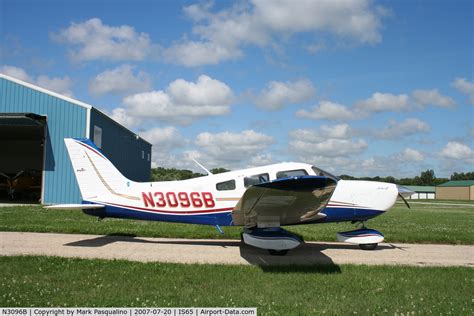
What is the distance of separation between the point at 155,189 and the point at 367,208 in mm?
4934

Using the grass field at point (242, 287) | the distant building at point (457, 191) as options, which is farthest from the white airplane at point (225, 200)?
the distant building at point (457, 191)

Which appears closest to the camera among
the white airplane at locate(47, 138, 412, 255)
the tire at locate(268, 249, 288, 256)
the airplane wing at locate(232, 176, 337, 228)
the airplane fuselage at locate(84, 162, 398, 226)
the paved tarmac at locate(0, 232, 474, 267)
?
the airplane wing at locate(232, 176, 337, 228)

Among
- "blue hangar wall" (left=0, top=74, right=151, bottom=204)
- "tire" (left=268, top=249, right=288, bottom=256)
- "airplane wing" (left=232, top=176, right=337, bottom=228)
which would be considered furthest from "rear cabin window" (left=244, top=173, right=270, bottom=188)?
"blue hangar wall" (left=0, top=74, right=151, bottom=204)

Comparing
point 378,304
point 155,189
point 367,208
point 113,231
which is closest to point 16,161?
point 113,231

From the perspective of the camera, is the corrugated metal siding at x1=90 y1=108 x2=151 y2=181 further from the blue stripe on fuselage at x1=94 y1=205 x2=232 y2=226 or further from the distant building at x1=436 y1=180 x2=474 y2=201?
the distant building at x1=436 y1=180 x2=474 y2=201

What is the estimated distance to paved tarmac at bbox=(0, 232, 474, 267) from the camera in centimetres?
784

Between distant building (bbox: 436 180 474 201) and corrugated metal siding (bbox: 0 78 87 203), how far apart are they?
8702 centimetres

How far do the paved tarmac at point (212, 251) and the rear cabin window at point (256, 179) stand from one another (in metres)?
1.52

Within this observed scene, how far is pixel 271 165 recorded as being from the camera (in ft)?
29.3

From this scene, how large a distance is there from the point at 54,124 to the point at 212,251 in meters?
16.0

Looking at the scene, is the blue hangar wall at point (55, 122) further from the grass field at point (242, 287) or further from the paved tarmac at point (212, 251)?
the grass field at point (242, 287)

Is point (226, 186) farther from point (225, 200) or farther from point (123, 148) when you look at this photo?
point (123, 148)

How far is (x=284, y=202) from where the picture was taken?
783cm

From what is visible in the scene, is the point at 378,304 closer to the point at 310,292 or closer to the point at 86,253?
the point at 310,292
